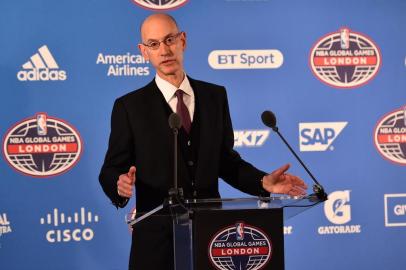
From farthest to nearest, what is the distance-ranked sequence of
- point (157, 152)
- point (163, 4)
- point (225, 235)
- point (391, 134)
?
point (391, 134) → point (163, 4) → point (157, 152) → point (225, 235)

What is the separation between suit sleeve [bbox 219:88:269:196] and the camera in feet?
8.86

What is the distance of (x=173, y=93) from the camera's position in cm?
280

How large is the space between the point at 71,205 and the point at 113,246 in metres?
0.38

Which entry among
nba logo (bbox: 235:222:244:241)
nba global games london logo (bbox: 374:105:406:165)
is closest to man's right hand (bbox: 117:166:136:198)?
nba logo (bbox: 235:222:244:241)

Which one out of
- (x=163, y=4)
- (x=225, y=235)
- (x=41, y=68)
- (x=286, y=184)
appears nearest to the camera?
(x=225, y=235)

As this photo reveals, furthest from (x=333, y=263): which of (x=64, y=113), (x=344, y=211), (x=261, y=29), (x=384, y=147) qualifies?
(x=64, y=113)

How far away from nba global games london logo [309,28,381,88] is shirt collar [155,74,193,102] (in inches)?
72.6

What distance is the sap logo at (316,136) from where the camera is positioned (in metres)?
4.46

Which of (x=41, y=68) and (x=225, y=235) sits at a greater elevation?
(x=41, y=68)

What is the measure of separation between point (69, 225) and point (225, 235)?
93.4 inches

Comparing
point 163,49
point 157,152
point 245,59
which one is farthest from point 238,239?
point 245,59

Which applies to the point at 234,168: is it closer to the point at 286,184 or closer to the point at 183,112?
the point at 183,112

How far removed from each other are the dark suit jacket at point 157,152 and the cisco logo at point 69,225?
155cm

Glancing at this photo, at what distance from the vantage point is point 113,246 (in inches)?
167
